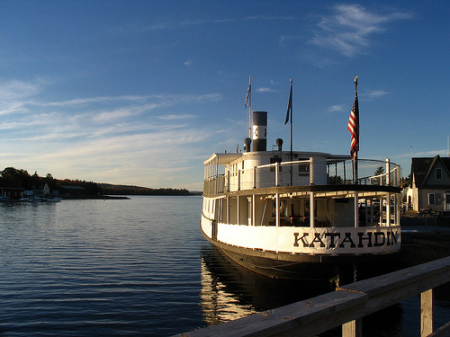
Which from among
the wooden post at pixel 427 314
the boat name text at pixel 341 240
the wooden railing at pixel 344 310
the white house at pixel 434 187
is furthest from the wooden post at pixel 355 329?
the white house at pixel 434 187

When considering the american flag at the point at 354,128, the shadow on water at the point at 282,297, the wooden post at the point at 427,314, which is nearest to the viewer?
the wooden post at the point at 427,314

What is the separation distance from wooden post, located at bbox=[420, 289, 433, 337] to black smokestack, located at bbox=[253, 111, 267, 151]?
19042 millimetres

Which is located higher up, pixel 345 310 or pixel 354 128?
pixel 354 128

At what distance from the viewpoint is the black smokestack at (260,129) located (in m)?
22.5

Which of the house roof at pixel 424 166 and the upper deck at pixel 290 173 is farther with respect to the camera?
the house roof at pixel 424 166

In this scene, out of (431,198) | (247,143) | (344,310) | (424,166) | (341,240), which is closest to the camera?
(344,310)

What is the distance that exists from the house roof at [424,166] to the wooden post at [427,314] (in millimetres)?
45862

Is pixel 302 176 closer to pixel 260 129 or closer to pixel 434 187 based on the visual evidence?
pixel 260 129

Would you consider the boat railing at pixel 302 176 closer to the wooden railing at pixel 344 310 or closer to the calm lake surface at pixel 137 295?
the calm lake surface at pixel 137 295

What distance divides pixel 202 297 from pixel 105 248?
1475 centimetres

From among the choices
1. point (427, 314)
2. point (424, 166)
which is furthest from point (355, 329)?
point (424, 166)

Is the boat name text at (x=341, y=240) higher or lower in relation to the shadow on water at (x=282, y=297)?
higher

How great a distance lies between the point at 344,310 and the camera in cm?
260

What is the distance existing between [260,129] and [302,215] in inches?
246
